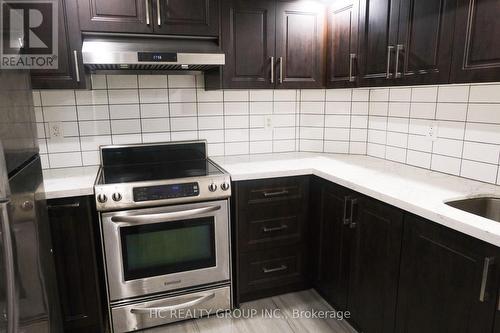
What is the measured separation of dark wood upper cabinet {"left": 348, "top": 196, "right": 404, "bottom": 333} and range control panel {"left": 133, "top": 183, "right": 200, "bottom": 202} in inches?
35.4

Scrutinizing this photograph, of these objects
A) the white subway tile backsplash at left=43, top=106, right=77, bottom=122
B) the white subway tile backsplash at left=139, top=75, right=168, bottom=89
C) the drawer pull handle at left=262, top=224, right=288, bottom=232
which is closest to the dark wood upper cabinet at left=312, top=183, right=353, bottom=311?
the drawer pull handle at left=262, top=224, right=288, bottom=232

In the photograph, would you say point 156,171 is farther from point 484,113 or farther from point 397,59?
point 484,113

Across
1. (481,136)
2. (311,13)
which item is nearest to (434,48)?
(481,136)

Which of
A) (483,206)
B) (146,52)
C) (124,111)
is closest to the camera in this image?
(483,206)

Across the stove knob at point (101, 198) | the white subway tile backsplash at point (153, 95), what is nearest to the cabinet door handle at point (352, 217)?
the stove knob at point (101, 198)

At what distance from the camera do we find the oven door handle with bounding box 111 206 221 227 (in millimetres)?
1830

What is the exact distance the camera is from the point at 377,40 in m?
1.89

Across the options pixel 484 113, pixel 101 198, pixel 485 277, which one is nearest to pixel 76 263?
pixel 101 198

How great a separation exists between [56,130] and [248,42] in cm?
134

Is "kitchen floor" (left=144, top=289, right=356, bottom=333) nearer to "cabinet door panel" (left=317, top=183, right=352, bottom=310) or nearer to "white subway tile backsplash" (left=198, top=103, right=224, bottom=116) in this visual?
"cabinet door panel" (left=317, top=183, right=352, bottom=310)

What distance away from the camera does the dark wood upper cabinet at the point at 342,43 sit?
2.08 m

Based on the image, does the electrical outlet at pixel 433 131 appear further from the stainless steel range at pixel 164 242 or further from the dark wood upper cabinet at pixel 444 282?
the stainless steel range at pixel 164 242

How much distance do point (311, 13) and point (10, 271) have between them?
214 cm

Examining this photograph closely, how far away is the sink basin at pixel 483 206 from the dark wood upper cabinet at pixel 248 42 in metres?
1.31
